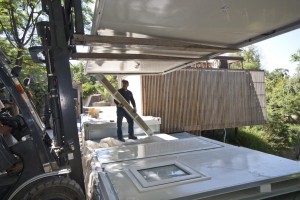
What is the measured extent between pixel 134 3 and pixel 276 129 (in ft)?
54.2

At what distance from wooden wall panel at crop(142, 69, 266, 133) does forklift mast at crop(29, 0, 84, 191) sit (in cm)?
623

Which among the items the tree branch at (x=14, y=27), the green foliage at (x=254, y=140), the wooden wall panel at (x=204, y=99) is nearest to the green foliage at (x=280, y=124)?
the green foliage at (x=254, y=140)

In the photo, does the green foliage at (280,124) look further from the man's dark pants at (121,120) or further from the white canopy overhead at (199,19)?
the white canopy overhead at (199,19)

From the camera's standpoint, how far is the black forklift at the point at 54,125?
290 centimetres

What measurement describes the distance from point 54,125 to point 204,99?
838cm

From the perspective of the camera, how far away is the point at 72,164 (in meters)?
3.25

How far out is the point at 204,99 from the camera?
10930mm

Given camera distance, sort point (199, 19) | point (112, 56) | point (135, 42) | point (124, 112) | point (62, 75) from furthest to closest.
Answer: point (124, 112) < point (112, 56) < point (135, 42) < point (199, 19) < point (62, 75)

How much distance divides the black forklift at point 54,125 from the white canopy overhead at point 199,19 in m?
0.50

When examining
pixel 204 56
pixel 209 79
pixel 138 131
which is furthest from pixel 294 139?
pixel 204 56

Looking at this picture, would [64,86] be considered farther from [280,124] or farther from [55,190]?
[280,124]

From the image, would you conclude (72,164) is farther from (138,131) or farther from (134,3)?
(138,131)

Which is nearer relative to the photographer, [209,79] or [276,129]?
[209,79]

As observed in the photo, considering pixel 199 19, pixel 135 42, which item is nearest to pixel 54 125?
pixel 135 42
